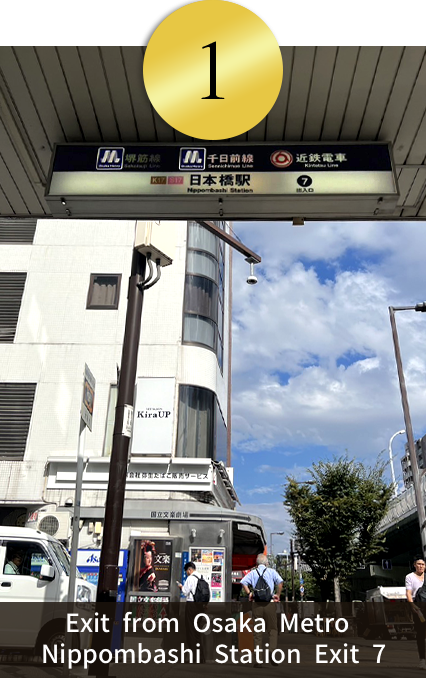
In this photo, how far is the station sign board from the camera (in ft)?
16.6

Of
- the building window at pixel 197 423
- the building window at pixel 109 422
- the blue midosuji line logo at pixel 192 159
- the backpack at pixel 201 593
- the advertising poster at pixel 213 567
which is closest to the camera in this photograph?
the blue midosuji line logo at pixel 192 159

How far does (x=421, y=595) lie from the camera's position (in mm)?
9062

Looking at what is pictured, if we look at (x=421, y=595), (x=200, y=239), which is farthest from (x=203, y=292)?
(x=421, y=595)

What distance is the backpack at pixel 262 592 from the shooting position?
29.3ft

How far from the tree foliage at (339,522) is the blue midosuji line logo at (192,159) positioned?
2441 centimetres

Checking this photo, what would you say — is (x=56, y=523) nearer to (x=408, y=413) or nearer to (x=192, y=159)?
(x=408, y=413)

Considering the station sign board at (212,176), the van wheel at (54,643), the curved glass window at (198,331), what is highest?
the curved glass window at (198,331)

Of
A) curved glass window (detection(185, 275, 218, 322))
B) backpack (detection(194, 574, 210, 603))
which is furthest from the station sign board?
curved glass window (detection(185, 275, 218, 322))

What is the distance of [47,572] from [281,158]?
283 inches

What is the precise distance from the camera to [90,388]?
8.14 metres

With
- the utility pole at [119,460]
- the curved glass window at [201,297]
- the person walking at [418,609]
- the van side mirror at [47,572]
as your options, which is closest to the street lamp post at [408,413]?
the curved glass window at [201,297]

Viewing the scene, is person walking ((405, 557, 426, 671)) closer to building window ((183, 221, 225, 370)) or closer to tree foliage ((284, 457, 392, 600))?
building window ((183, 221, 225, 370))

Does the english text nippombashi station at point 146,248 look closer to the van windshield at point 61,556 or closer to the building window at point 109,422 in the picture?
the building window at point 109,422

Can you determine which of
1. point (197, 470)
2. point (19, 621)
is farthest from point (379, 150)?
point (197, 470)
